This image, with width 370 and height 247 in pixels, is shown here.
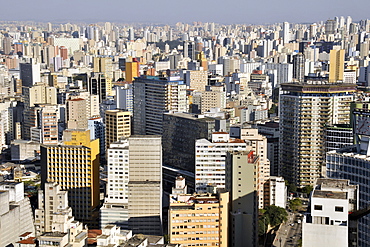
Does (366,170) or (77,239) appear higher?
(366,170)

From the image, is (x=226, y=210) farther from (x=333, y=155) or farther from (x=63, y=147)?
(x=63, y=147)

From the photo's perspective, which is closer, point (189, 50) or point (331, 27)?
point (189, 50)

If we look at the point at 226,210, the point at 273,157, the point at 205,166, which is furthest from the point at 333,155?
the point at 273,157

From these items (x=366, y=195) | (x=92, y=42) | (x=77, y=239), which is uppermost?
(x=92, y=42)

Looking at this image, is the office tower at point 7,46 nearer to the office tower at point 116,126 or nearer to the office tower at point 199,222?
the office tower at point 116,126

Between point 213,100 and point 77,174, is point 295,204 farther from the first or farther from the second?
point 213,100

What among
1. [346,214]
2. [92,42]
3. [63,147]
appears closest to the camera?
[346,214]

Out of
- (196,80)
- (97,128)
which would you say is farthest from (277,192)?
(196,80)

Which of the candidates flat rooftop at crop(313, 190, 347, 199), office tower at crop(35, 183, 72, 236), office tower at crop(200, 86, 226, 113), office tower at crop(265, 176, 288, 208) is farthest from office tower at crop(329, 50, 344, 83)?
flat rooftop at crop(313, 190, 347, 199)
